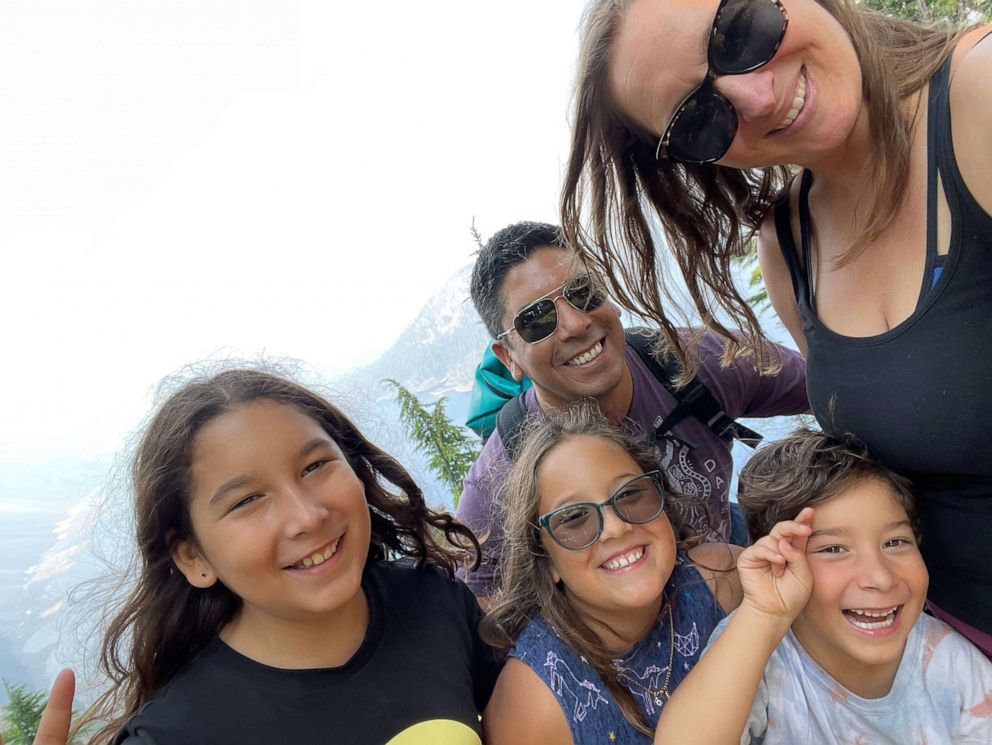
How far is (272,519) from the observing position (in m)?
1.48

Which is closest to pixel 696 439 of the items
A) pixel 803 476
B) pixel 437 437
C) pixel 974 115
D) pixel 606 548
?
pixel 803 476

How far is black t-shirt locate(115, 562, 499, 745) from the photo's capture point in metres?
1.41

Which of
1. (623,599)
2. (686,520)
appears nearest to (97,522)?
(623,599)

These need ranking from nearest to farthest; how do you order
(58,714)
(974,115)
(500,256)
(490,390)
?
(974,115)
(58,714)
(500,256)
(490,390)

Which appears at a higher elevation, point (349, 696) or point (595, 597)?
point (349, 696)

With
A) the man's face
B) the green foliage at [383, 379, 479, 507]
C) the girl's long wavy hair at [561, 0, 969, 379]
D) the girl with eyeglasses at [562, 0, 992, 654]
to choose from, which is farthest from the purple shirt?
the green foliage at [383, 379, 479, 507]

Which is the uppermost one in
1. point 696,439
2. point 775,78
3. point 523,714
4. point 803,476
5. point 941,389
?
point 775,78

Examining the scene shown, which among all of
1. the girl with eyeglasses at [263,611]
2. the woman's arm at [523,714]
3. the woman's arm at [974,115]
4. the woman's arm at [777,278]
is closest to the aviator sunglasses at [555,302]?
the woman's arm at [777,278]

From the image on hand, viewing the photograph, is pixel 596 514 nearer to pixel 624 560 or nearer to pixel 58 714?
pixel 624 560

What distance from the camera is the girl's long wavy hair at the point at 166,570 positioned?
1.58 m

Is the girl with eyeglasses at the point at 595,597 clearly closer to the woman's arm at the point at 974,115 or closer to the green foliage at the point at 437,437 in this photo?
the woman's arm at the point at 974,115

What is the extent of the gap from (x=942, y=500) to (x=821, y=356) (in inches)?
16.0

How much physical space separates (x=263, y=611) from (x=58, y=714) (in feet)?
1.56

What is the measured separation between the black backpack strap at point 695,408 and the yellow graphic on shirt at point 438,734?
1244 mm
